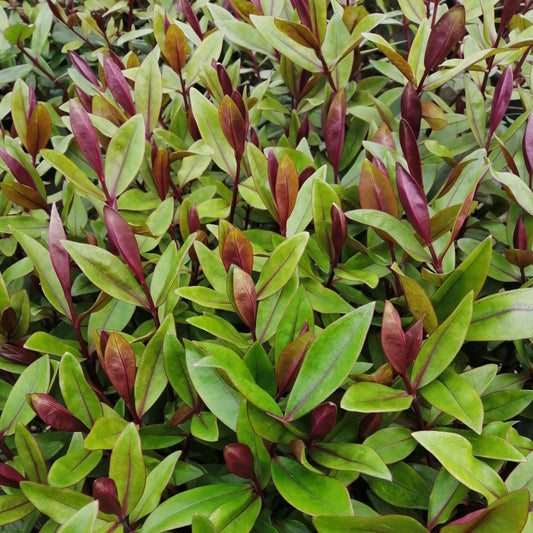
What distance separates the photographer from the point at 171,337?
30.8 inches

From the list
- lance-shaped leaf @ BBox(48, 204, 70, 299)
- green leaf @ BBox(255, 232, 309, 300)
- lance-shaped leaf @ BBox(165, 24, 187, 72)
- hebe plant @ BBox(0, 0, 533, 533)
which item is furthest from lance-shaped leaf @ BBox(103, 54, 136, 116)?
green leaf @ BBox(255, 232, 309, 300)

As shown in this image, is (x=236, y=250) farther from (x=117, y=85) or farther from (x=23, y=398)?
(x=117, y=85)

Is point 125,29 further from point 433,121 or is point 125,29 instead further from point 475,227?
point 475,227

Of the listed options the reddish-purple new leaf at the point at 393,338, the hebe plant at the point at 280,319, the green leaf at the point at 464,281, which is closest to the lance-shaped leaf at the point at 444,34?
the hebe plant at the point at 280,319

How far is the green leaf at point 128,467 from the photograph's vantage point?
0.68m

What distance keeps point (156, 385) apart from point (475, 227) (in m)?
0.67

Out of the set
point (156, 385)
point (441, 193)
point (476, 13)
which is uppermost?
point (476, 13)

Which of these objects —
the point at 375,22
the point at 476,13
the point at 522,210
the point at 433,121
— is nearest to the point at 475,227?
the point at 522,210

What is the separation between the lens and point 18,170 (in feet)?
3.42

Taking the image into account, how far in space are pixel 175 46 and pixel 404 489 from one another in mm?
947

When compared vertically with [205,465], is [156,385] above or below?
above

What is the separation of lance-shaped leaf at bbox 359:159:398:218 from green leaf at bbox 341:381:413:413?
0.92 ft

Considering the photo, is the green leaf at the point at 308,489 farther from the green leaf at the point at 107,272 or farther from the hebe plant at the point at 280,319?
the green leaf at the point at 107,272

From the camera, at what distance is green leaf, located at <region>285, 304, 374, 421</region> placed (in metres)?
0.70
